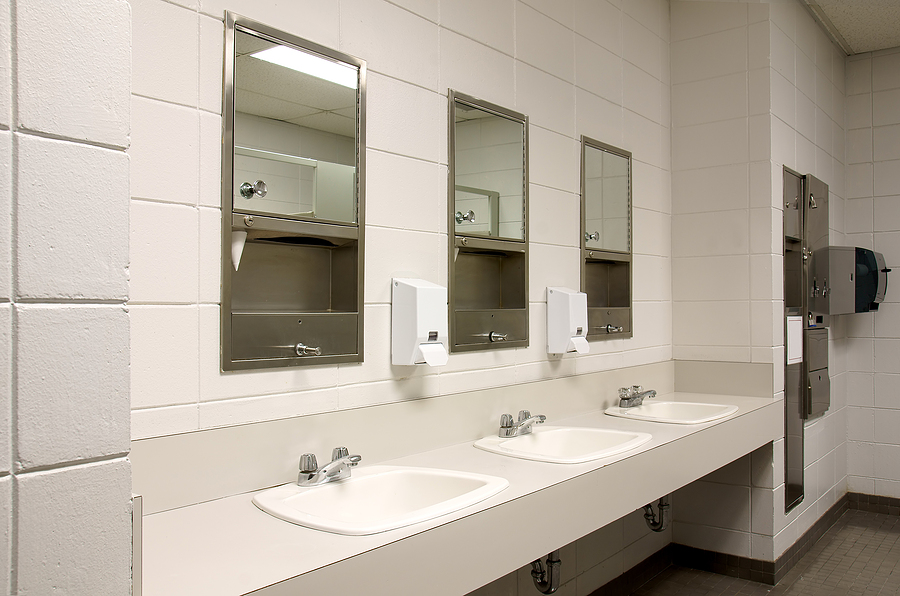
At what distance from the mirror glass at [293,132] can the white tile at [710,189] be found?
2260 millimetres

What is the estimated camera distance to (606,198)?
10.3 feet

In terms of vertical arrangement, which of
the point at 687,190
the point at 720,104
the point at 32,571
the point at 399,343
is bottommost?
the point at 32,571

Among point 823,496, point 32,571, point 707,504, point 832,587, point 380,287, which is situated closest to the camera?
point 32,571

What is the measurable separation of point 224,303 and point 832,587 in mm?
3174

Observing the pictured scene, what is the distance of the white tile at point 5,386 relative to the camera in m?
0.82

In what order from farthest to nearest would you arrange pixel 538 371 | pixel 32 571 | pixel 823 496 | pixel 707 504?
1. pixel 823 496
2. pixel 707 504
3. pixel 538 371
4. pixel 32 571

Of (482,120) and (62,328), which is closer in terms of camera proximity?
(62,328)

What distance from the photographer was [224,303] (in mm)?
1637

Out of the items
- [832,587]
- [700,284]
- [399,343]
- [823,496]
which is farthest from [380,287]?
[823,496]

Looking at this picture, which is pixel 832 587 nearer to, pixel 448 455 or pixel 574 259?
pixel 574 259

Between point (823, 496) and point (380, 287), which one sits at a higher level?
point (380, 287)

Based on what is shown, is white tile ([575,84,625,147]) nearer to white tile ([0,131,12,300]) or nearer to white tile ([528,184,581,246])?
white tile ([528,184,581,246])

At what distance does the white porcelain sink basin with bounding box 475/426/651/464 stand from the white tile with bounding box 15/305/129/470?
55.5 inches

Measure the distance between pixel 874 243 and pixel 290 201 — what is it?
166 inches
